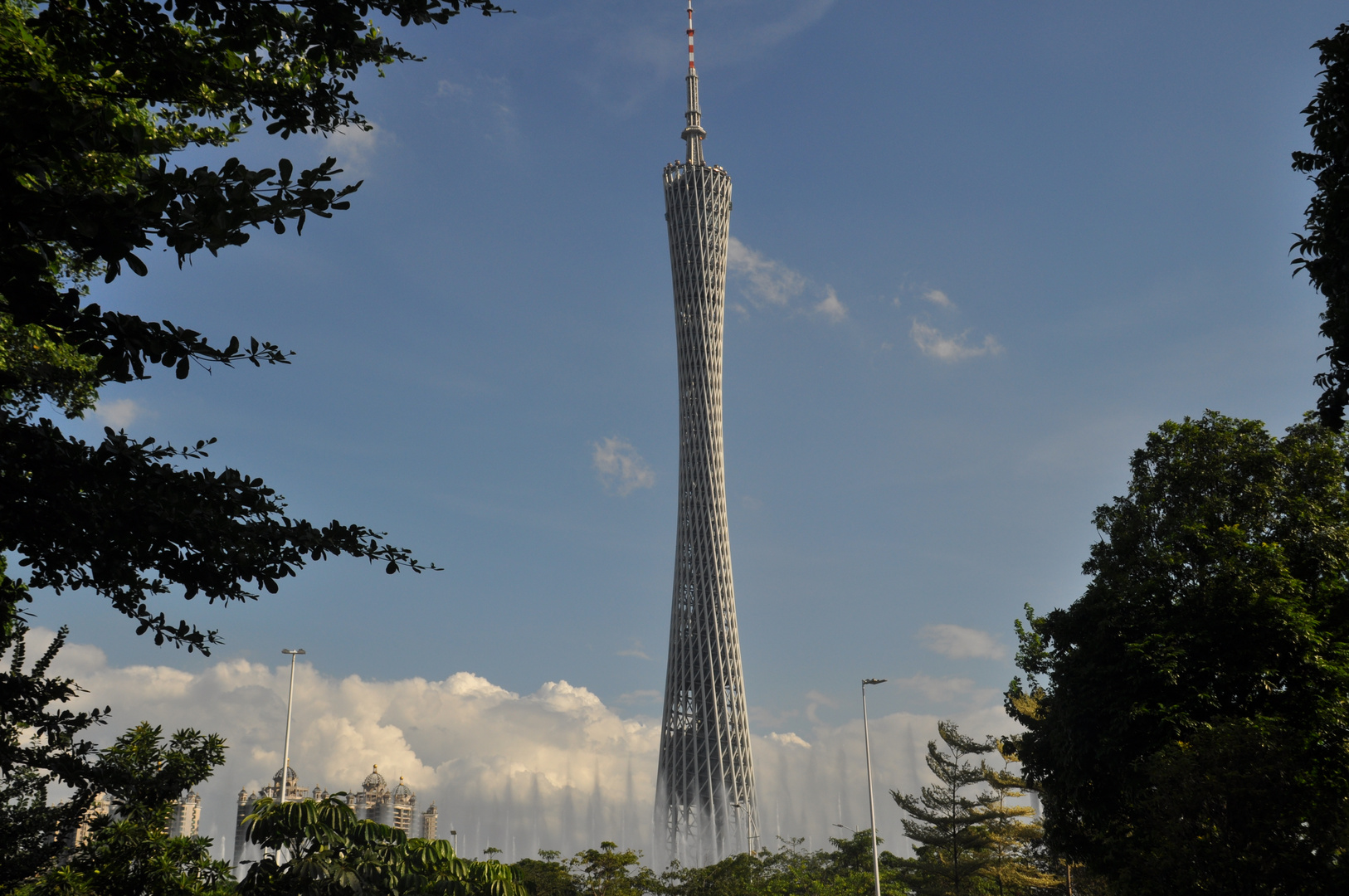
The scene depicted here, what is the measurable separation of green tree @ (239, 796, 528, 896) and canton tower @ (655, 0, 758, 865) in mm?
33290

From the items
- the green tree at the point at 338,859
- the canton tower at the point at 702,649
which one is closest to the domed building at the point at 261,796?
the green tree at the point at 338,859

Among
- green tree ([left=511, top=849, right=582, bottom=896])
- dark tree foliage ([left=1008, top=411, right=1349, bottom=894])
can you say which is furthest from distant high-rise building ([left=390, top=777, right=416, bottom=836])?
dark tree foliage ([left=1008, top=411, right=1349, bottom=894])

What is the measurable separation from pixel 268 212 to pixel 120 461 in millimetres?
1968

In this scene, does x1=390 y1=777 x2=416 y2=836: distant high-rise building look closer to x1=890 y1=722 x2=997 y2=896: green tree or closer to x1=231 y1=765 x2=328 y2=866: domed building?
x1=231 y1=765 x2=328 y2=866: domed building

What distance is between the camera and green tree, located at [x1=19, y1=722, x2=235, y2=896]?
34.4 feet

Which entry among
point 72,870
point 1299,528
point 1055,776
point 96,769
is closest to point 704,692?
point 1055,776

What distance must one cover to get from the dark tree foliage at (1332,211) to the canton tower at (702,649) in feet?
133

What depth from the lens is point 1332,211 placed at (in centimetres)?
882

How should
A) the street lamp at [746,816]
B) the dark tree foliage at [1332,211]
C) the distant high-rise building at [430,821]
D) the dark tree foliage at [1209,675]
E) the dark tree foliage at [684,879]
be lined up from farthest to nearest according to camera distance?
the distant high-rise building at [430,821] → the street lamp at [746,816] → the dark tree foliage at [684,879] → the dark tree foliage at [1209,675] → the dark tree foliage at [1332,211]

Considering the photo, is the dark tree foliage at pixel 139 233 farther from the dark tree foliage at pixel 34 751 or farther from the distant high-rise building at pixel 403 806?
the distant high-rise building at pixel 403 806

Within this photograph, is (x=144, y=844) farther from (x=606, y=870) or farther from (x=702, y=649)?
(x=702, y=649)

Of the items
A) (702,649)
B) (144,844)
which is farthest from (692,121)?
(144,844)

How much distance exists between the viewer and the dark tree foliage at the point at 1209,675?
15.0 metres

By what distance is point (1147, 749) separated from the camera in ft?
62.0
